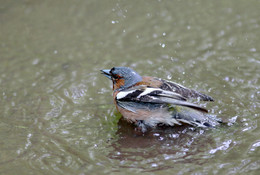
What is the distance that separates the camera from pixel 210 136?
473 centimetres

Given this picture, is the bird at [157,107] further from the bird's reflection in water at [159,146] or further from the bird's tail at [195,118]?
the bird's reflection in water at [159,146]

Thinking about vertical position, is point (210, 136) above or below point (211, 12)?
below

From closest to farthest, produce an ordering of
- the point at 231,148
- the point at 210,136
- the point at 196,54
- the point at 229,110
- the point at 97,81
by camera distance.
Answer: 1. the point at 231,148
2. the point at 210,136
3. the point at 229,110
4. the point at 97,81
5. the point at 196,54

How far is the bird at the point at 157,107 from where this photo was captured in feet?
16.3

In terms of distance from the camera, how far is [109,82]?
6.29m

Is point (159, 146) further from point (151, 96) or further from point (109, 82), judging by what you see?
point (109, 82)

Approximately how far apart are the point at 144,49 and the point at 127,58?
477 mm

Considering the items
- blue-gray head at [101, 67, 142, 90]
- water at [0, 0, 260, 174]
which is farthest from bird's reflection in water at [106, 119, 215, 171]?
blue-gray head at [101, 67, 142, 90]

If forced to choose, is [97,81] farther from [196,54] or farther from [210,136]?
[210,136]

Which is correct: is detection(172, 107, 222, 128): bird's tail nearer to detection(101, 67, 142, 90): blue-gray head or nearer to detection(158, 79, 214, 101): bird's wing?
detection(158, 79, 214, 101): bird's wing

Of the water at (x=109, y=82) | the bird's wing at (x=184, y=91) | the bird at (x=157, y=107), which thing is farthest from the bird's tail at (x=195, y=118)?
the bird's wing at (x=184, y=91)

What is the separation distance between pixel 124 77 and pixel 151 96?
71 cm

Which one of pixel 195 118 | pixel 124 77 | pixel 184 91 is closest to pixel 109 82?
pixel 124 77

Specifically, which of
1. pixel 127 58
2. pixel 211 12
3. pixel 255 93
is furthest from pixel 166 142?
pixel 211 12
